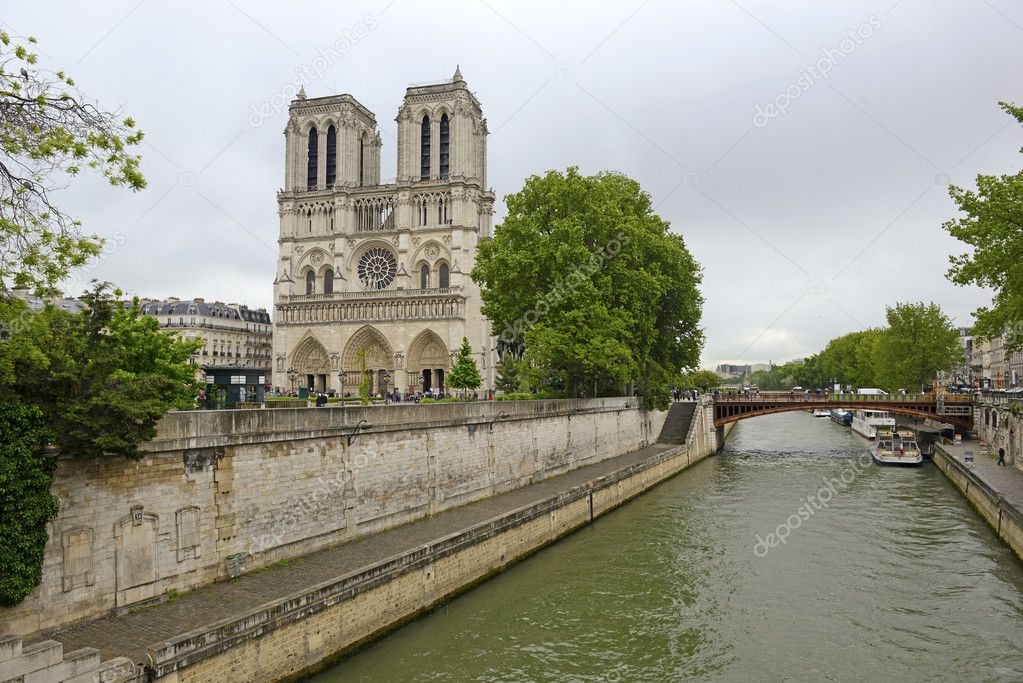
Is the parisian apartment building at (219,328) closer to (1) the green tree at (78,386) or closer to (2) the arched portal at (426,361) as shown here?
(2) the arched portal at (426,361)

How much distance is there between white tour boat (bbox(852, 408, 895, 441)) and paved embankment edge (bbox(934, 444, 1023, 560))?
16.8 metres

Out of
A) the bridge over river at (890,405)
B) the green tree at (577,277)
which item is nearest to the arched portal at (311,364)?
the bridge over river at (890,405)

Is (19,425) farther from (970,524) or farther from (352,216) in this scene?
(352,216)

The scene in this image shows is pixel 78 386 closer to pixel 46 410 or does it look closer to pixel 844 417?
pixel 46 410

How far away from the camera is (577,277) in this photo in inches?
1163

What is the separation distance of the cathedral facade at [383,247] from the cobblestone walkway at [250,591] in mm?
43597

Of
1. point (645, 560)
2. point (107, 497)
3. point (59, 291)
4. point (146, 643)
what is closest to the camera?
point (59, 291)

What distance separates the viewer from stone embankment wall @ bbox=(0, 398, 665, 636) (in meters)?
10.9

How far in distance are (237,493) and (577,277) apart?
60.6 feet

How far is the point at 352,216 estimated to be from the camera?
222ft

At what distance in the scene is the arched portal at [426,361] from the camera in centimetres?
6325

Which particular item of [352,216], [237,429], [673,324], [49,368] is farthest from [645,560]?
[352,216]

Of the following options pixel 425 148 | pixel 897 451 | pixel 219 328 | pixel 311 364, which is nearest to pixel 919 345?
pixel 897 451

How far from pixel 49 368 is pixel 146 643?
13.4 ft
